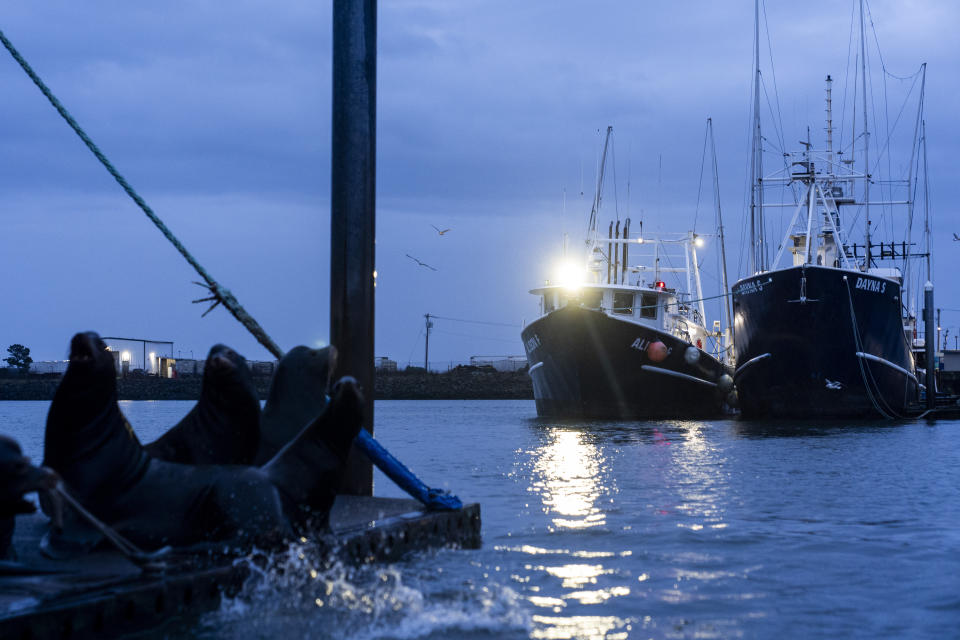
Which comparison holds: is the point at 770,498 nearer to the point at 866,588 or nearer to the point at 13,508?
the point at 866,588

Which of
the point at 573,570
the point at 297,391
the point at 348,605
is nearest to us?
the point at 348,605

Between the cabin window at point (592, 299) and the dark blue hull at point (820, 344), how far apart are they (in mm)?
5189

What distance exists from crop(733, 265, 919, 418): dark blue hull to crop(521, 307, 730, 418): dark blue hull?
2.32 meters

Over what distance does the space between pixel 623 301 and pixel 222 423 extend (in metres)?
30.9

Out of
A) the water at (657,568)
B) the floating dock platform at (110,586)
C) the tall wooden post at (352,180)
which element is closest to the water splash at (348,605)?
the water at (657,568)

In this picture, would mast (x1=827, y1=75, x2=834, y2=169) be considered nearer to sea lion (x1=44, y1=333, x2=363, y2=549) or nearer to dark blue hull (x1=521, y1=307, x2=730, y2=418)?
dark blue hull (x1=521, y1=307, x2=730, y2=418)

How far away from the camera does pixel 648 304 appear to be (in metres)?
36.8

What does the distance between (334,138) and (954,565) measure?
625cm

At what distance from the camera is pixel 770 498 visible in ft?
42.5

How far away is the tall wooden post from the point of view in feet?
27.2

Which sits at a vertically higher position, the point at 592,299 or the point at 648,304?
the point at 592,299

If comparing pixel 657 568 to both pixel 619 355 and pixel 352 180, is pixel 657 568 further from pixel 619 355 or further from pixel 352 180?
pixel 619 355

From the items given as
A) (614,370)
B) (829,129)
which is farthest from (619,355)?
(829,129)

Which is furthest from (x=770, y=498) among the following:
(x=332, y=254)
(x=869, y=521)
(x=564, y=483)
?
(x=332, y=254)
